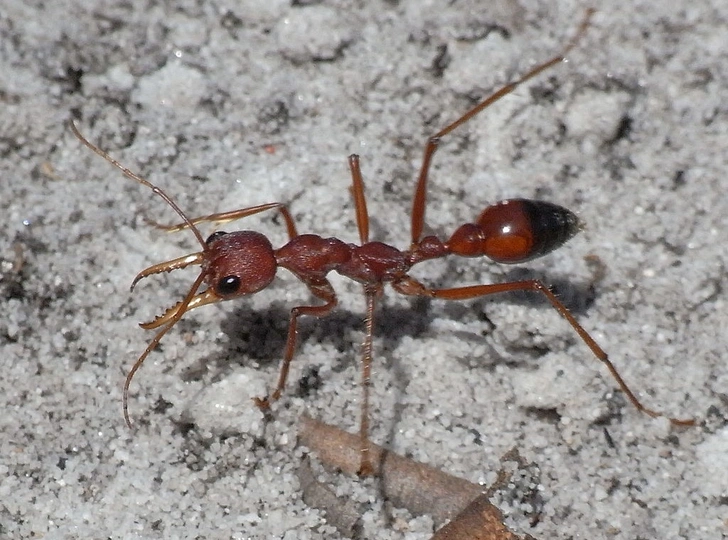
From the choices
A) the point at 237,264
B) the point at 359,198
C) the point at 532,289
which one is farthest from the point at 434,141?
the point at 237,264

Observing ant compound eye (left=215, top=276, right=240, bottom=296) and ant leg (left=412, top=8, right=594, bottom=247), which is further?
ant leg (left=412, top=8, right=594, bottom=247)

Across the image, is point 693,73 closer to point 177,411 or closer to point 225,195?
point 225,195

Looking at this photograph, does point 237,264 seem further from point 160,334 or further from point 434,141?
point 434,141

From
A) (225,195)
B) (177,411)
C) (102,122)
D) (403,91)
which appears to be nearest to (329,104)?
(403,91)

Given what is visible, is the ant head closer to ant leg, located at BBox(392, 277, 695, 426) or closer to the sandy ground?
the sandy ground

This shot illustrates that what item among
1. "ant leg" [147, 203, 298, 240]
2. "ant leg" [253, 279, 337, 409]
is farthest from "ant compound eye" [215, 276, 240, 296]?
"ant leg" [147, 203, 298, 240]

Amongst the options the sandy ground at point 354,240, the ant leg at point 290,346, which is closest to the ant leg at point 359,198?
the sandy ground at point 354,240

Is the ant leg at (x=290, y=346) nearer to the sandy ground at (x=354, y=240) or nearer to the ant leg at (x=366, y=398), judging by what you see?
the sandy ground at (x=354, y=240)
